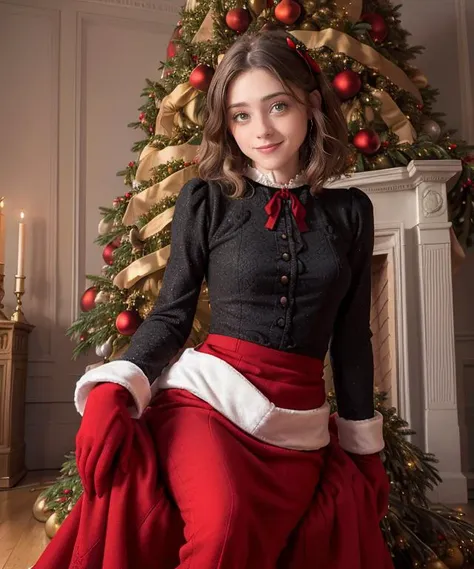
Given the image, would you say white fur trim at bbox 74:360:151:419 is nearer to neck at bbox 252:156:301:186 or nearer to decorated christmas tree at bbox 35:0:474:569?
neck at bbox 252:156:301:186

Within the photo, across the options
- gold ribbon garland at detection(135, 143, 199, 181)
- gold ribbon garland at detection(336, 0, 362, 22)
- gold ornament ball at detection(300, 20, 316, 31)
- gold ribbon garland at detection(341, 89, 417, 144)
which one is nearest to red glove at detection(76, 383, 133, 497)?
gold ribbon garland at detection(135, 143, 199, 181)

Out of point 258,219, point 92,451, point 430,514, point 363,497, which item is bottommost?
point 430,514

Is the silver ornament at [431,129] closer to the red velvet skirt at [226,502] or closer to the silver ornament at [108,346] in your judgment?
the silver ornament at [108,346]

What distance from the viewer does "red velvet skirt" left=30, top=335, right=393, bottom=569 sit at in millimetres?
797

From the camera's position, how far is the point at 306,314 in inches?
41.7

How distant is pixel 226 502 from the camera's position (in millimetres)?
794

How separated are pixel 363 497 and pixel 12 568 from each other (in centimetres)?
123

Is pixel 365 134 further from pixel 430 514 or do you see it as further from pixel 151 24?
pixel 151 24

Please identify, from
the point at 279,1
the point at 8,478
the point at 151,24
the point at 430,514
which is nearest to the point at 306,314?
the point at 430,514

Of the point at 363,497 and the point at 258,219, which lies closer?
the point at 363,497

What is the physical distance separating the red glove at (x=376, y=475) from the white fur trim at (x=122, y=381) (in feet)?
1.43

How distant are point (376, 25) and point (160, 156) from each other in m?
1.21

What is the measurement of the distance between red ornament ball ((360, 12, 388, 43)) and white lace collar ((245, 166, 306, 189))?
1.78 metres

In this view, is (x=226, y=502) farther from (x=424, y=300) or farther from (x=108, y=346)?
(x=424, y=300)
